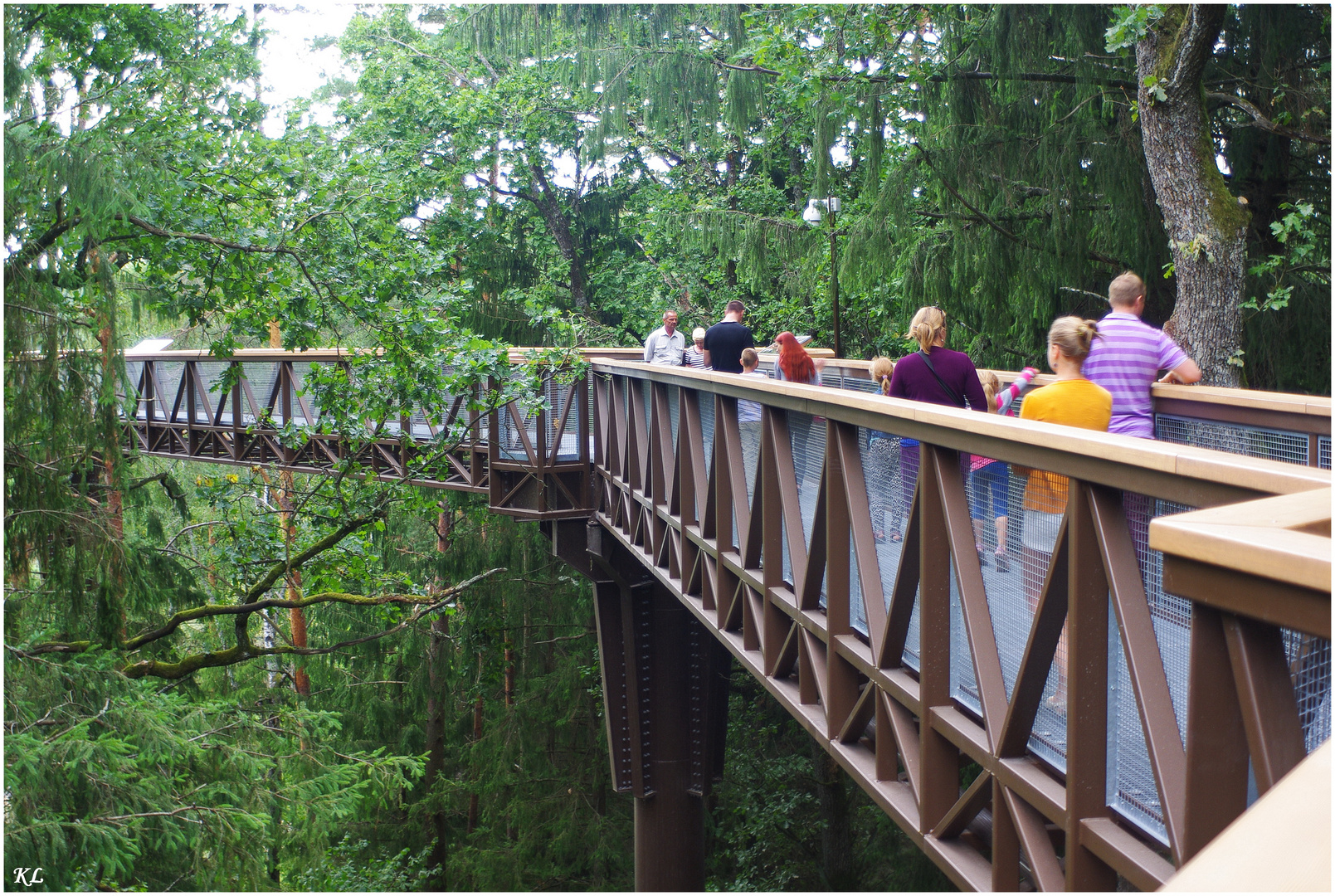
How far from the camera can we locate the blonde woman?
3715 millimetres

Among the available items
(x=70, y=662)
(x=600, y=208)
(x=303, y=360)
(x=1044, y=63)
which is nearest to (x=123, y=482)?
(x=70, y=662)

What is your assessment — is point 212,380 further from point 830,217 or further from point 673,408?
point 673,408

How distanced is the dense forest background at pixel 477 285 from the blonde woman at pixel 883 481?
3820 mm

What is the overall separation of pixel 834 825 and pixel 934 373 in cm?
1307

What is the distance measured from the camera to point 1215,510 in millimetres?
1260

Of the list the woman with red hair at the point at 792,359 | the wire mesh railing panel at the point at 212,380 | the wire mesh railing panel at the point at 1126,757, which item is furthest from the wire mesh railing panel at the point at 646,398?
the wire mesh railing panel at the point at 212,380

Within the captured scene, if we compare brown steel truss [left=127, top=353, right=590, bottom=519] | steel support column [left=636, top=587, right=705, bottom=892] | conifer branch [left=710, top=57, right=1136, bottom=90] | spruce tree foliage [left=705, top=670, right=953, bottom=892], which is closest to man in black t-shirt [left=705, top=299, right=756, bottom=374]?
brown steel truss [left=127, top=353, right=590, bottom=519]

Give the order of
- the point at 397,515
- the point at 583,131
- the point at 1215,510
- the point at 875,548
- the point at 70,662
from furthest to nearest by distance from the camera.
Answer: the point at 397,515 < the point at 583,131 < the point at 70,662 < the point at 875,548 < the point at 1215,510

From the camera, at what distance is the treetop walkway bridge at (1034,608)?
126 centimetres

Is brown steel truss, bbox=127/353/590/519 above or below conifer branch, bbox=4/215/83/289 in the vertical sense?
below

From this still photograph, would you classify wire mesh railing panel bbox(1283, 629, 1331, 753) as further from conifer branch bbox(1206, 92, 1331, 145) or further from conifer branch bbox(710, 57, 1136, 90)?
conifer branch bbox(710, 57, 1136, 90)

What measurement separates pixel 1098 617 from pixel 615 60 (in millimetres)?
16303

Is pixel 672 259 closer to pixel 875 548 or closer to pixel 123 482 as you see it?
Answer: pixel 123 482

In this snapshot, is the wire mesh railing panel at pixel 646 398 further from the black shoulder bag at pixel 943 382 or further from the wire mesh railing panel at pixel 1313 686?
the wire mesh railing panel at pixel 1313 686
